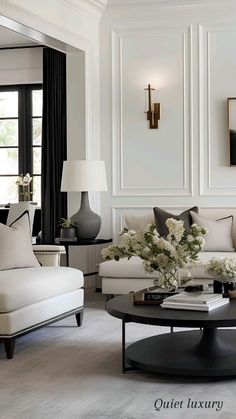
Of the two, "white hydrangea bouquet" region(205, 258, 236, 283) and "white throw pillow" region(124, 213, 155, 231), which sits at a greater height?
"white throw pillow" region(124, 213, 155, 231)

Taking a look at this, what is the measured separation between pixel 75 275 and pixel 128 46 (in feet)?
10.0

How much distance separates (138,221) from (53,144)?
1.89 meters

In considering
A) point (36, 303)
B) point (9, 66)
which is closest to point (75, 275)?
point (36, 303)

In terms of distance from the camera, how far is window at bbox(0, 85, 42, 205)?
945cm

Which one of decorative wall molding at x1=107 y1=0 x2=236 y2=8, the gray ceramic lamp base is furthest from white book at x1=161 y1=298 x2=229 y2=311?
decorative wall molding at x1=107 y1=0 x2=236 y2=8

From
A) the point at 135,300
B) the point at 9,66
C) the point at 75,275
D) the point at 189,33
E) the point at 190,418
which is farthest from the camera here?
the point at 9,66

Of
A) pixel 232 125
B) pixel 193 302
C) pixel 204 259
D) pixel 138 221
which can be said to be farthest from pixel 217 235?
pixel 193 302

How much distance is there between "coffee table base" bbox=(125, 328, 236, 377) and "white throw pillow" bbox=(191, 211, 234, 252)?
211cm

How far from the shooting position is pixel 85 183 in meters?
7.07

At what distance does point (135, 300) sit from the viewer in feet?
14.4

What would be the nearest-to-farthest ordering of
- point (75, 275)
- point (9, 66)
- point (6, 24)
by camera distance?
point (75, 275), point (6, 24), point (9, 66)

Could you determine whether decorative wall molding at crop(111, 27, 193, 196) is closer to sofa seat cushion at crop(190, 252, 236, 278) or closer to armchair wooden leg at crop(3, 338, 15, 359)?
sofa seat cushion at crop(190, 252, 236, 278)

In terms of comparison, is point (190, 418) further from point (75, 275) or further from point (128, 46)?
point (128, 46)

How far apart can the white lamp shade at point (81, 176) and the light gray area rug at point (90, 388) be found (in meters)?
2.15
